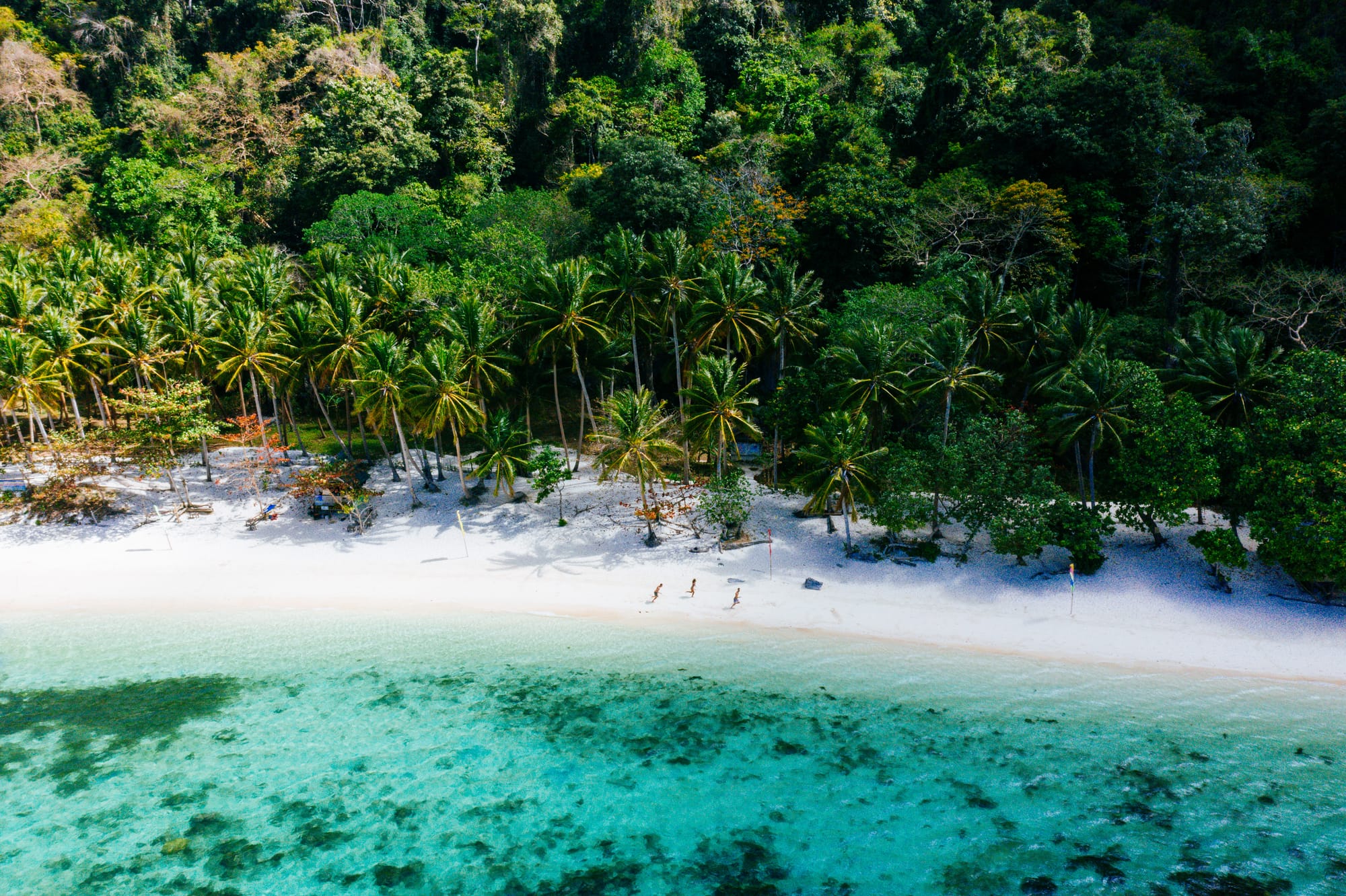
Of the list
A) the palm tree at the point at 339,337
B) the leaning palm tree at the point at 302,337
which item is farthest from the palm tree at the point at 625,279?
the leaning palm tree at the point at 302,337

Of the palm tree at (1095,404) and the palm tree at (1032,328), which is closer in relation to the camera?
the palm tree at (1095,404)

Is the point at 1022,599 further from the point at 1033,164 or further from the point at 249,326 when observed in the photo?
the point at 249,326

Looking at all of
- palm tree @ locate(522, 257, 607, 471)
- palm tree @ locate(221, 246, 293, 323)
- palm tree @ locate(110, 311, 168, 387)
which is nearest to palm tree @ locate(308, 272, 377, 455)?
palm tree @ locate(221, 246, 293, 323)

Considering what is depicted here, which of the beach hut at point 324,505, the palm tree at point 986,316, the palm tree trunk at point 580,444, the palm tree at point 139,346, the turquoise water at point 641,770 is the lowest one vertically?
the turquoise water at point 641,770

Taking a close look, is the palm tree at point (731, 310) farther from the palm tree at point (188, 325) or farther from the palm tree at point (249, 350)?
the palm tree at point (188, 325)

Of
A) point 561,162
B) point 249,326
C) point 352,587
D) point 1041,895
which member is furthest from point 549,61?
point 1041,895

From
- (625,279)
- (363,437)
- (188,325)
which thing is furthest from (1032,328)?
(188,325)
